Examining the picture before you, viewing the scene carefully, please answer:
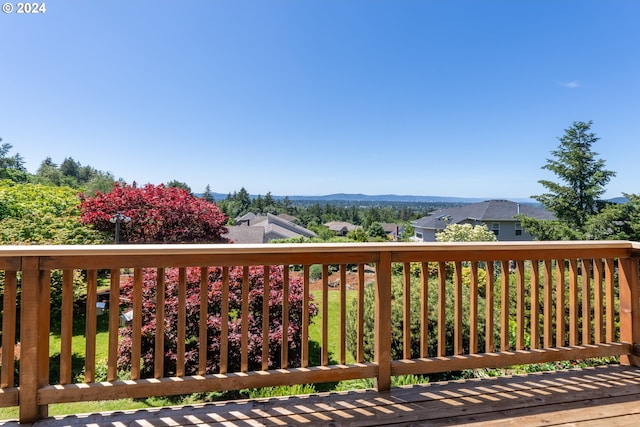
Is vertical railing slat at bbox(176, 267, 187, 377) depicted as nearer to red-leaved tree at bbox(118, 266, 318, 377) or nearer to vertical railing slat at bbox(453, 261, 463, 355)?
red-leaved tree at bbox(118, 266, 318, 377)

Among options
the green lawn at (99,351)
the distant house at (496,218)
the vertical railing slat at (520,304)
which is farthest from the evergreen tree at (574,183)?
the vertical railing slat at (520,304)

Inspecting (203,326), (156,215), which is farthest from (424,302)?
(156,215)

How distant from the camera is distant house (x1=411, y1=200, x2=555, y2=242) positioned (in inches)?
965

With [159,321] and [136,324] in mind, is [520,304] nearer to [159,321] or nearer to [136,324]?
[159,321]

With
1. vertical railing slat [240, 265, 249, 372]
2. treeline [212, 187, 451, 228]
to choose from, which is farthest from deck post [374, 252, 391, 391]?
treeline [212, 187, 451, 228]

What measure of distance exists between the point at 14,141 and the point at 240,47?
37972 mm

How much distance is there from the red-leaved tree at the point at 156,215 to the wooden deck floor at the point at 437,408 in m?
6.79

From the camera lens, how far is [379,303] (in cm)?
207

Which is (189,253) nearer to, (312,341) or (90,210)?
(312,341)

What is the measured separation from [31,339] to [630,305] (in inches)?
152

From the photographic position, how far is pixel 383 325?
2070 mm

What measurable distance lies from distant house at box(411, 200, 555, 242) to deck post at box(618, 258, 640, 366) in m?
21.9

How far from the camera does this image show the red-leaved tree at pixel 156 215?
8148mm

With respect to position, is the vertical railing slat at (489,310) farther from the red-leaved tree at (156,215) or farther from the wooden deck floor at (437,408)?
the red-leaved tree at (156,215)
